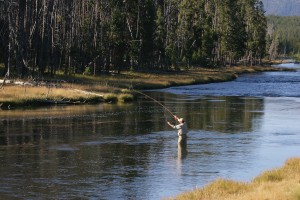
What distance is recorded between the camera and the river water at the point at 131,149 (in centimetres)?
2098

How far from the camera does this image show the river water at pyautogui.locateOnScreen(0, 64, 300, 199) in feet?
68.8

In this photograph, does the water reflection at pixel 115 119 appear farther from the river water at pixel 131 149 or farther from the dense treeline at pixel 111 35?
the dense treeline at pixel 111 35

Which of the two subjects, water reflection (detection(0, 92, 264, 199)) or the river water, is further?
the river water

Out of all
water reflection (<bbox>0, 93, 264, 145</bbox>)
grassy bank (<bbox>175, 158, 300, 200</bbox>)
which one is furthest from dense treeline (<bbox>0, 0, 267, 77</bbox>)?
grassy bank (<bbox>175, 158, 300, 200</bbox>)

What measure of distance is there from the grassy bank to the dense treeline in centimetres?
3960

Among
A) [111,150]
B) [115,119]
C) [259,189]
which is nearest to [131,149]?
[111,150]

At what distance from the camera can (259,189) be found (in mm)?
17734

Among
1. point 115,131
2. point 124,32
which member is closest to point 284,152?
point 115,131

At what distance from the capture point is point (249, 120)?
140 feet

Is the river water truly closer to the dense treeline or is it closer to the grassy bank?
the grassy bank

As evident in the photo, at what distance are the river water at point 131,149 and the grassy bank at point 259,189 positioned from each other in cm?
158

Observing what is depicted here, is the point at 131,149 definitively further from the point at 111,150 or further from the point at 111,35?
the point at 111,35

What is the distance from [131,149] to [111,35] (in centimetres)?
5935

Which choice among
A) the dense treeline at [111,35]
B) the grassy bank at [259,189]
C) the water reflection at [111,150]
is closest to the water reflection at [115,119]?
the water reflection at [111,150]
